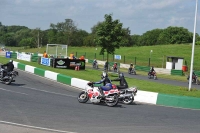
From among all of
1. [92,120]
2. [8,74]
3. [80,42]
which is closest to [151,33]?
[80,42]

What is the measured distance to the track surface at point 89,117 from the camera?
1024 cm

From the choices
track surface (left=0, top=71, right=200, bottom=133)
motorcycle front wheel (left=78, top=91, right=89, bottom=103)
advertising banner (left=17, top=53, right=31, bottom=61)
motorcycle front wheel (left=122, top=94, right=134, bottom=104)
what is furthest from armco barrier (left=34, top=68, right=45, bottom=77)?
advertising banner (left=17, top=53, right=31, bottom=61)

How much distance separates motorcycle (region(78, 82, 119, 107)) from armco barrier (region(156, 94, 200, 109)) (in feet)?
11.0

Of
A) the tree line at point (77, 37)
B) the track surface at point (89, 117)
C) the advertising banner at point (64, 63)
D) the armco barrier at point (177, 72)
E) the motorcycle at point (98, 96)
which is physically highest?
the tree line at point (77, 37)

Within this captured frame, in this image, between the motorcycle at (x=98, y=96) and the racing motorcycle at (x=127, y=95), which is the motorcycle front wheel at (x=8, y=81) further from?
the racing motorcycle at (x=127, y=95)

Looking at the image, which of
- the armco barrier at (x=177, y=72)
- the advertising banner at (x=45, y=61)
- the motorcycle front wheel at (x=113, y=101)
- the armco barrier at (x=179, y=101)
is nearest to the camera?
the motorcycle front wheel at (x=113, y=101)


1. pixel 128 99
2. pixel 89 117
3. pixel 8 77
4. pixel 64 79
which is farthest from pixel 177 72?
pixel 89 117

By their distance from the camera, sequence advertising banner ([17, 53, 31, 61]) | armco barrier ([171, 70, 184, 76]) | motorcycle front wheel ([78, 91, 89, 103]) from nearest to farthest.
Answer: motorcycle front wheel ([78, 91, 89, 103])
armco barrier ([171, 70, 184, 76])
advertising banner ([17, 53, 31, 61])

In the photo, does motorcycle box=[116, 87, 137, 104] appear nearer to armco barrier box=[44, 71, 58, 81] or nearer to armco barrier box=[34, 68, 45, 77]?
armco barrier box=[44, 71, 58, 81]

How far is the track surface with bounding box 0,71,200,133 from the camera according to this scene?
1024cm

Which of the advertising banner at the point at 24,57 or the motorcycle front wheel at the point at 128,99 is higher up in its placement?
the advertising banner at the point at 24,57

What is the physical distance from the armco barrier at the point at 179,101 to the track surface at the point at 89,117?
936 mm

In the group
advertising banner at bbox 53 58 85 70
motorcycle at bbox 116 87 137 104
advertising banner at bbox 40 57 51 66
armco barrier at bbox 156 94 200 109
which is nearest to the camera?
motorcycle at bbox 116 87 137 104

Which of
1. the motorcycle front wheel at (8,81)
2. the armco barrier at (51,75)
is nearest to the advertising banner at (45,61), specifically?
the armco barrier at (51,75)
